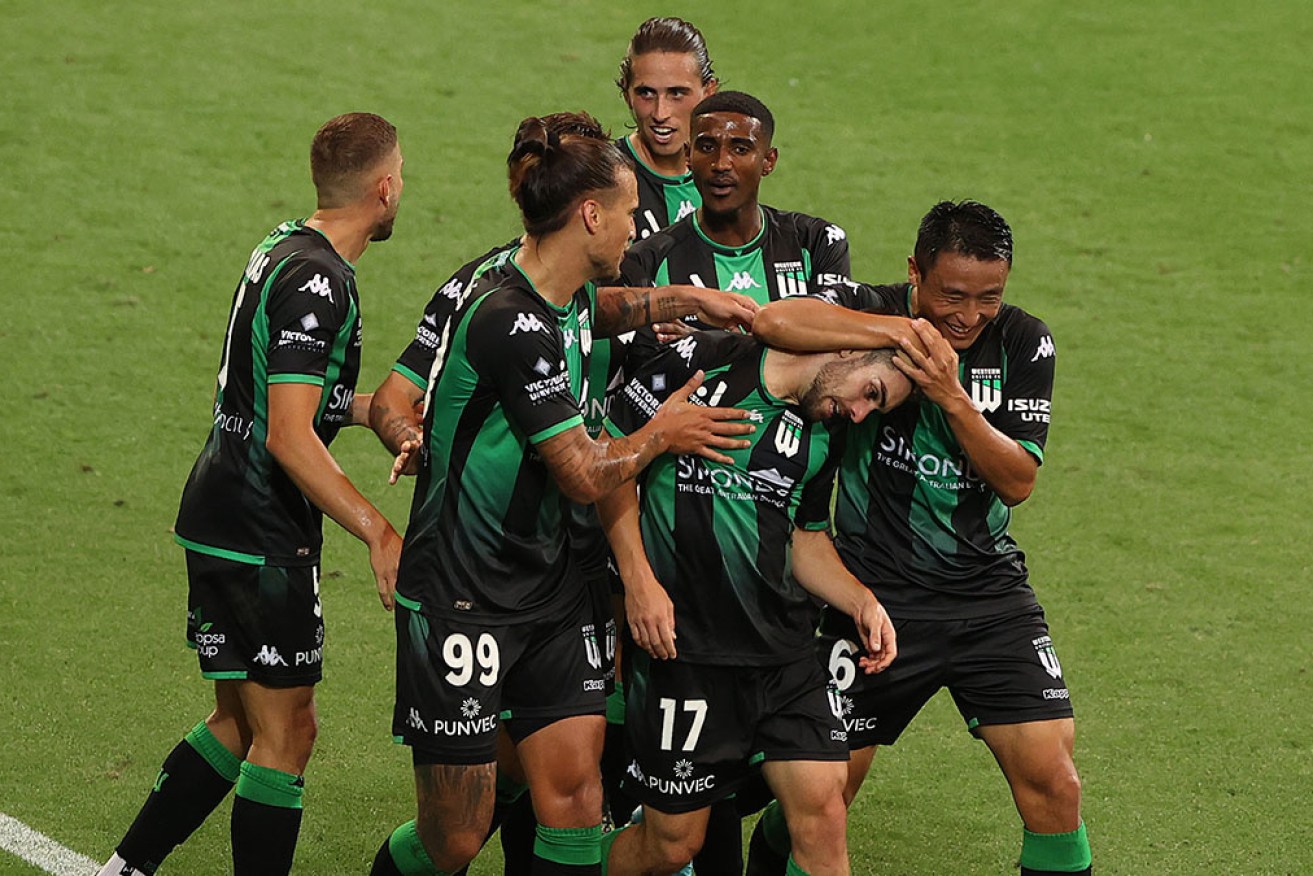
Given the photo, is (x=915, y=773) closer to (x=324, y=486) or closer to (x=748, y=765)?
(x=748, y=765)

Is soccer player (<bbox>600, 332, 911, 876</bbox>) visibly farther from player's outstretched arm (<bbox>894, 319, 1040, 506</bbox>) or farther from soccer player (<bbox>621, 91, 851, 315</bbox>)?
soccer player (<bbox>621, 91, 851, 315</bbox>)

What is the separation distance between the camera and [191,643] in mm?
5000

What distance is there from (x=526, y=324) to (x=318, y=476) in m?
0.69

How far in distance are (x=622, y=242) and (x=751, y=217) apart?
0.99 metres

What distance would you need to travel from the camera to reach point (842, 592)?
4855 mm

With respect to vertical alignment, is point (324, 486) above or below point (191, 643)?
above

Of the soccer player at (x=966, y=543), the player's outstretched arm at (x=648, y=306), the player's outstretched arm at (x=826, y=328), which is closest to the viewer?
the player's outstretched arm at (x=826, y=328)

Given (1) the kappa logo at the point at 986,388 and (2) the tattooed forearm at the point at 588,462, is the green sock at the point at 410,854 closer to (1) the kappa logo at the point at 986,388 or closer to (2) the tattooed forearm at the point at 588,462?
(2) the tattooed forearm at the point at 588,462

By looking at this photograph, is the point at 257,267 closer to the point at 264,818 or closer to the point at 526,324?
the point at 526,324

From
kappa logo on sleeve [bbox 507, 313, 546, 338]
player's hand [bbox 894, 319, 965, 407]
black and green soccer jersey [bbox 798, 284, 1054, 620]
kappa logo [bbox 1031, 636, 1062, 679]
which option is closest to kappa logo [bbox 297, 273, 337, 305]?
kappa logo on sleeve [bbox 507, 313, 546, 338]

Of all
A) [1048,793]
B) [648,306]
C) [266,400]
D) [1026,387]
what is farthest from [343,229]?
[1048,793]

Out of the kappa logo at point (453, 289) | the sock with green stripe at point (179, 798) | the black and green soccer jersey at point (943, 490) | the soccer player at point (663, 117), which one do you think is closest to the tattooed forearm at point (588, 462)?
the kappa logo at point (453, 289)

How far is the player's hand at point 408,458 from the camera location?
466 centimetres

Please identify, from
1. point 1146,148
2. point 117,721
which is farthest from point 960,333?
point 1146,148
